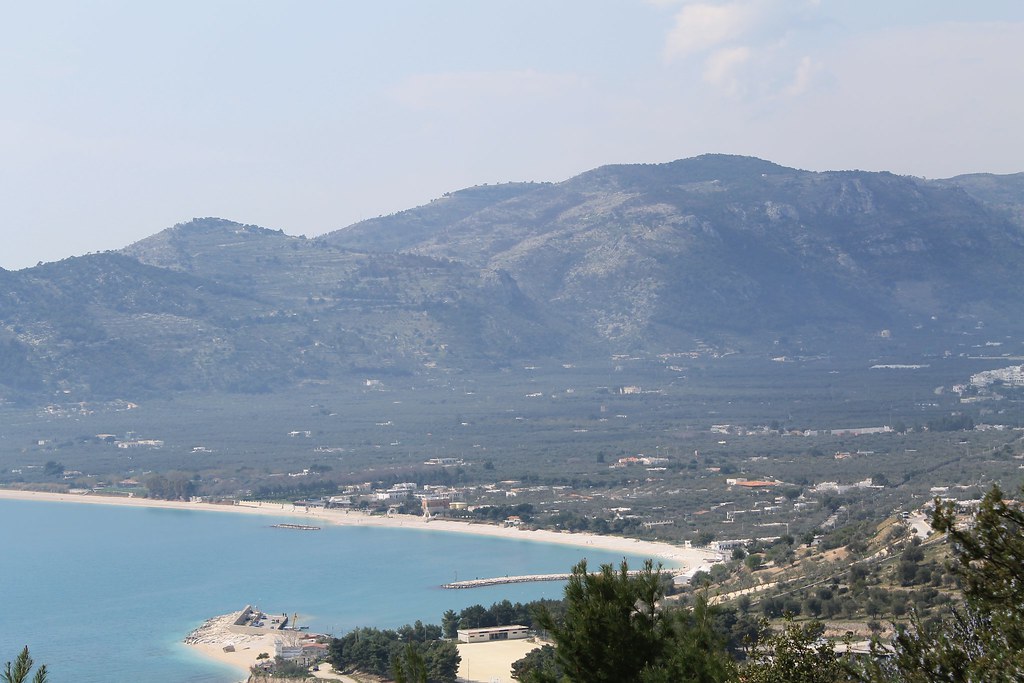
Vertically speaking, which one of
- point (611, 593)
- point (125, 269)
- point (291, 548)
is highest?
point (125, 269)

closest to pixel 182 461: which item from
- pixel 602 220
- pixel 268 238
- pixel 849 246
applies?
pixel 268 238

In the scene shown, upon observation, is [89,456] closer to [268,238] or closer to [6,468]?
[6,468]

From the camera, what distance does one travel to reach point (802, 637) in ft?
37.3

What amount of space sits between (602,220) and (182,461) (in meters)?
101

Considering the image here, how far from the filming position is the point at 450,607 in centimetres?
4378

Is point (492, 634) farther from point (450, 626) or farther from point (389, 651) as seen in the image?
point (389, 651)

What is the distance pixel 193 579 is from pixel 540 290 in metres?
119

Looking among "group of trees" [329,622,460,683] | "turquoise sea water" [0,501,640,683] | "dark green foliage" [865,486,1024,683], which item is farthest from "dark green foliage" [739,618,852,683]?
"turquoise sea water" [0,501,640,683]

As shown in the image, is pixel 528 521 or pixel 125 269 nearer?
pixel 528 521

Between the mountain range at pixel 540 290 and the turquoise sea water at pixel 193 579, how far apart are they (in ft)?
191

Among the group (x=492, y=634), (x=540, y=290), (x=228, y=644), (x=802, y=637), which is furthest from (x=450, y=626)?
(x=540, y=290)

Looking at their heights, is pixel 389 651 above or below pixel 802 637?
below

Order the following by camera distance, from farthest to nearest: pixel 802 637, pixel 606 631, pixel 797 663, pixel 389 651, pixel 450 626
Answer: pixel 450 626 → pixel 389 651 → pixel 606 631 → pixel 802 637 → pixel 797 663

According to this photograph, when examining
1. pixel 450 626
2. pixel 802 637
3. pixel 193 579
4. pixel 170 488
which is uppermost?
pixel 802 637
